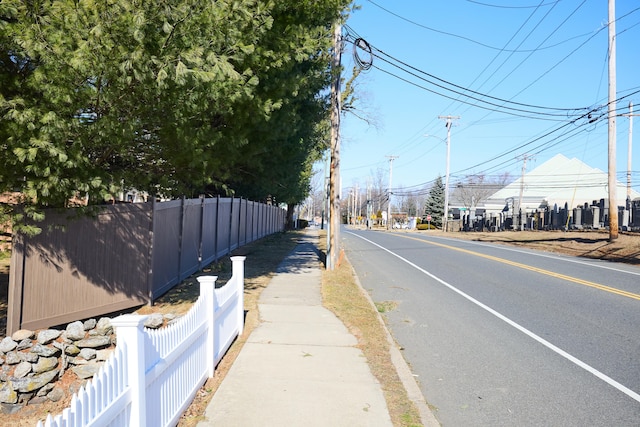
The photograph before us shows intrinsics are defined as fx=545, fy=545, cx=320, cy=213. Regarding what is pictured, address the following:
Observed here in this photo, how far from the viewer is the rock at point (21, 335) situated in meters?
7.08

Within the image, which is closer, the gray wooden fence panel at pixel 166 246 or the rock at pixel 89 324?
the rock at pixel 89 324

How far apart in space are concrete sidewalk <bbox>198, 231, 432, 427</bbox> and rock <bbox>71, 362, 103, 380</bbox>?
2004mm

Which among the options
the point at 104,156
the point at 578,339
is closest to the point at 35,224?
the point at 104,156

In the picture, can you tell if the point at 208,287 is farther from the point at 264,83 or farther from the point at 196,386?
the point at 264,83

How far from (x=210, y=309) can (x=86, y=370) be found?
8.66ft

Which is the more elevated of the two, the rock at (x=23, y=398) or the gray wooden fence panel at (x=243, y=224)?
the gray wooden fence panel at (x=243, y=224)

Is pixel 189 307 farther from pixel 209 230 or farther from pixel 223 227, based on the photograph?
pixel 223 227

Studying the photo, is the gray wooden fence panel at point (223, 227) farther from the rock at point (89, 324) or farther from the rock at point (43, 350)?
the rock at point (43, 350)

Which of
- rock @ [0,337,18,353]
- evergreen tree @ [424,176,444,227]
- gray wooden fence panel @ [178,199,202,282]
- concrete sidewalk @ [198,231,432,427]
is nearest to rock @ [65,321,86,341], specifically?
rock @ [0,337,18,353]

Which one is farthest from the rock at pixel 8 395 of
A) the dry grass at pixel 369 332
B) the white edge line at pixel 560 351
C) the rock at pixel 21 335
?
Result: the white edge line at pixel 560 351

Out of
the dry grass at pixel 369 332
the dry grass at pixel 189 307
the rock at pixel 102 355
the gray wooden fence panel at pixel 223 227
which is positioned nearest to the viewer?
the dry grass at pixel 369 332

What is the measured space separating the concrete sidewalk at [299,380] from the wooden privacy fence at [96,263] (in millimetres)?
2202

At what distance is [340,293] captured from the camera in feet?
37.1

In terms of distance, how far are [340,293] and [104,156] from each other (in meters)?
5.63
